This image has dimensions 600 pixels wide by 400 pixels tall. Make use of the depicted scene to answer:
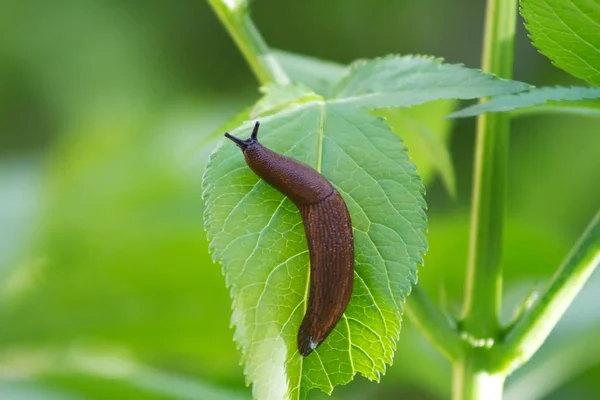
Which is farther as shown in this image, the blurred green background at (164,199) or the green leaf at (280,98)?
the blurred green background at (164,199)

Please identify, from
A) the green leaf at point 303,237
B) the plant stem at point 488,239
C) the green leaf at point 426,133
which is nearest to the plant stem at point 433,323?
the plant stem at point 488,239

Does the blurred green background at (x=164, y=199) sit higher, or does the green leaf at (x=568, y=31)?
the green leaf at (x=568, y=31)

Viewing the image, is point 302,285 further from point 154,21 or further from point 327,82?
point 154,21

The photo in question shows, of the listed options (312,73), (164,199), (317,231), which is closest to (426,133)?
(312,73)

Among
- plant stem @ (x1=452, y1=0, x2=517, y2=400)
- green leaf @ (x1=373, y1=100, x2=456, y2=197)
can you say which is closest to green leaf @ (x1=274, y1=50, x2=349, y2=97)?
green leaf @ (x1=373, y1=100, x2=456, y2=197)

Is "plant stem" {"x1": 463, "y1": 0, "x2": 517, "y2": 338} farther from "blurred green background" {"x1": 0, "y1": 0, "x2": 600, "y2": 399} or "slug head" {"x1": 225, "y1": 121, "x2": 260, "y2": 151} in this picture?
"slug head" {"x1": 225, "y1": 121, "x2": 260, "y2": 151}

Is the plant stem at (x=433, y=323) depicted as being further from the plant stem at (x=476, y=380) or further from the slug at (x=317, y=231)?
the slug at (x=317, y=231)
